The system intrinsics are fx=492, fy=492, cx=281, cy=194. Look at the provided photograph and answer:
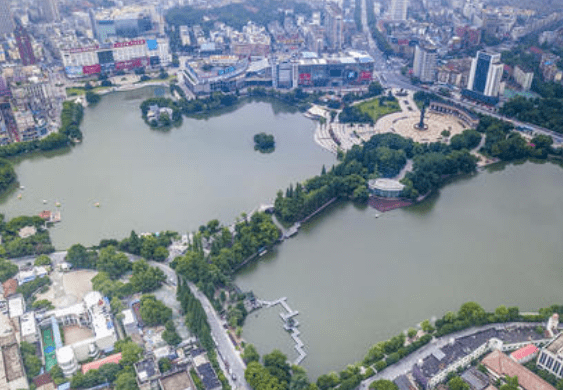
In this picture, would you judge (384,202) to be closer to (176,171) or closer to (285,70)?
(176,171)

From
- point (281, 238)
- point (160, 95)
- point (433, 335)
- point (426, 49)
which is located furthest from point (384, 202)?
point (160, 95)

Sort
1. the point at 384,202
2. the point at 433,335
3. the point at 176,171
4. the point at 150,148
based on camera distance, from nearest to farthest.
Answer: the point at 433,335 → the point at 384,202 → the point at 176,171 → the point at 150,148

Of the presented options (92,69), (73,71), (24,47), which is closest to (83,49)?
(92,69)

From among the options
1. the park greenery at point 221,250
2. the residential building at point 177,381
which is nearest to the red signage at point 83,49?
A: the park greenery at point 221,250

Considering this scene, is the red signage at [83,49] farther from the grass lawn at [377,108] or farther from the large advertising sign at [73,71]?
the grass lawn at [377,108]

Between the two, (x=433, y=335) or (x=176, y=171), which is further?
(x=176, y=171)

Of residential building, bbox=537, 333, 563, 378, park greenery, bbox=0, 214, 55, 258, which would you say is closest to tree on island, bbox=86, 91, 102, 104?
park greenery, bbox=0, 214, 55, 258

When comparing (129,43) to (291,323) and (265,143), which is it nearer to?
(265,143)
